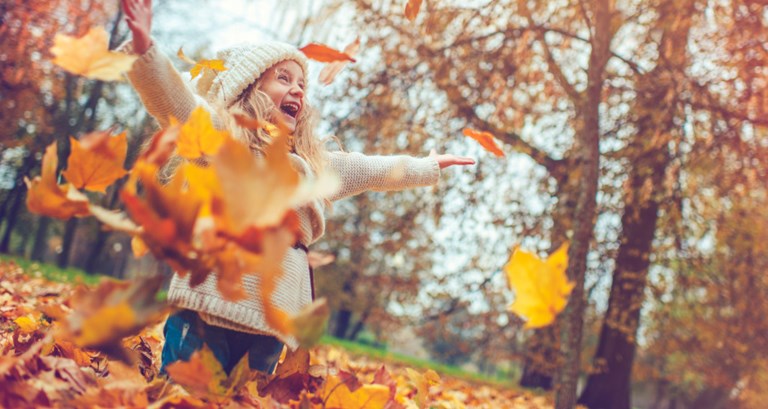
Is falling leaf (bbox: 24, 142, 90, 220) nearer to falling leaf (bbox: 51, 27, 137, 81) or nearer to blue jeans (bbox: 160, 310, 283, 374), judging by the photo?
falling leaf (bbox: 51, 27, 137, 81)

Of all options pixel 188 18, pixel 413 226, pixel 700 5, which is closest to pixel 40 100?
pixel 188 18

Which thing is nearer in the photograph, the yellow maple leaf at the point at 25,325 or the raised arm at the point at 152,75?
the raised arm at the point at 152,75

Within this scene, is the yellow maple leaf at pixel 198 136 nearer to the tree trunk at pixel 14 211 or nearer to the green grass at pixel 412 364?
the green grass at pixel 412 364

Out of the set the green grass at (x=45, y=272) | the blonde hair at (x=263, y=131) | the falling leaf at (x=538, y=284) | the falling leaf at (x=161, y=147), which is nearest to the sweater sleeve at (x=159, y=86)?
the blonde hair at (x=263, y=131)

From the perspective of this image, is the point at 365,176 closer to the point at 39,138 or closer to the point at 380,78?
the point at 380,78

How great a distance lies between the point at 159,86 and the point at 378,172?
0.76 meters

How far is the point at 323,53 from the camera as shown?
173cm

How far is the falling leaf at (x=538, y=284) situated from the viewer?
3.68 ft

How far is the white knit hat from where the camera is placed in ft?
6.09

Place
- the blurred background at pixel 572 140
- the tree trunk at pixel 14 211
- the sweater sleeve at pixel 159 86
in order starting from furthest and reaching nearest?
1. the tree trunk at pixel 14 211
2. the blurred background at pixel 572 140
3. the sweater sleeve at pixel 159 86

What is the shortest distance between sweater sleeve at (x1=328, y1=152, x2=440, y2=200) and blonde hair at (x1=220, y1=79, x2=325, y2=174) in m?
0.07

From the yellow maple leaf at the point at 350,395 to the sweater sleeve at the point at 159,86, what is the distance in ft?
2.59

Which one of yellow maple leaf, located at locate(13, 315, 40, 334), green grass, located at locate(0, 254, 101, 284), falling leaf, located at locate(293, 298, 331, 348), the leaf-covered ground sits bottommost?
green grass, located at locate(0, 254, 101, 284)

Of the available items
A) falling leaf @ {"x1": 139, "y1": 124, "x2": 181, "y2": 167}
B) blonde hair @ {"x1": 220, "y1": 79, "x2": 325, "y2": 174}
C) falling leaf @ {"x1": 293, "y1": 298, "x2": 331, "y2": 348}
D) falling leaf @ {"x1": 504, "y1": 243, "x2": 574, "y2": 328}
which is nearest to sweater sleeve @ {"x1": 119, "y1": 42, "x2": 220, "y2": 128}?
blonde hair @ {"x1": 220, "y1": 79, "x2": 325, "y2": 174}
